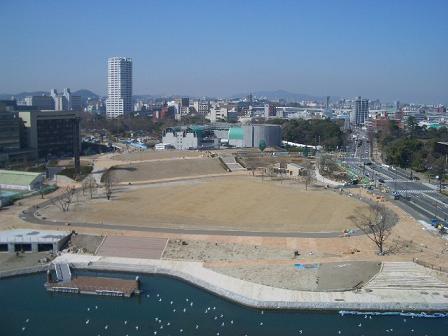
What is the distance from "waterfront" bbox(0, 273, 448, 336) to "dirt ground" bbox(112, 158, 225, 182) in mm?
15750

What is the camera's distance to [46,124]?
37.7 metres

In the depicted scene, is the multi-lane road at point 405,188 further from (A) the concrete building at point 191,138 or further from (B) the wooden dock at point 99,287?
(B) the wooden dock at point 99,287

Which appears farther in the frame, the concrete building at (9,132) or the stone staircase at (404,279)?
the concrete building at (9,132)

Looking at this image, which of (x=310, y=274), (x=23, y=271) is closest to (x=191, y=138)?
(x=23, y=271)

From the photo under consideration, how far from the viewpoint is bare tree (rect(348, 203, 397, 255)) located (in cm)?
1731

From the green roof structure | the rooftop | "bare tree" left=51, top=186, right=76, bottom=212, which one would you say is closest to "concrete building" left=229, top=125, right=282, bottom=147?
the green roof structure

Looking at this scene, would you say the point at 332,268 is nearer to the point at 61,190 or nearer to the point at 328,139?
the point at 61,190

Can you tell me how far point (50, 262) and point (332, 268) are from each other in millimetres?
8762

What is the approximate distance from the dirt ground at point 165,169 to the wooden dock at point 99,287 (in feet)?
48.0

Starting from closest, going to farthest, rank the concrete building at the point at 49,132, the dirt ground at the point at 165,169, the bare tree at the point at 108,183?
the bare tree at the point at 108,183 → the dirt ground at the point at 165,169 → the concrete building at the point at 49,132

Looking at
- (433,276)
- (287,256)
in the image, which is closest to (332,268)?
(287,256)

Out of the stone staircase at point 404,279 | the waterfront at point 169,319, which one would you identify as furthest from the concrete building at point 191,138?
the waterfront at point 169,319

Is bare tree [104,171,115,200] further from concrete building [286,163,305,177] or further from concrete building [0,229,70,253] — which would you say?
concrete building [286,163,305,177]

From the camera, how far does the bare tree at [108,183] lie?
2402 centimetres
